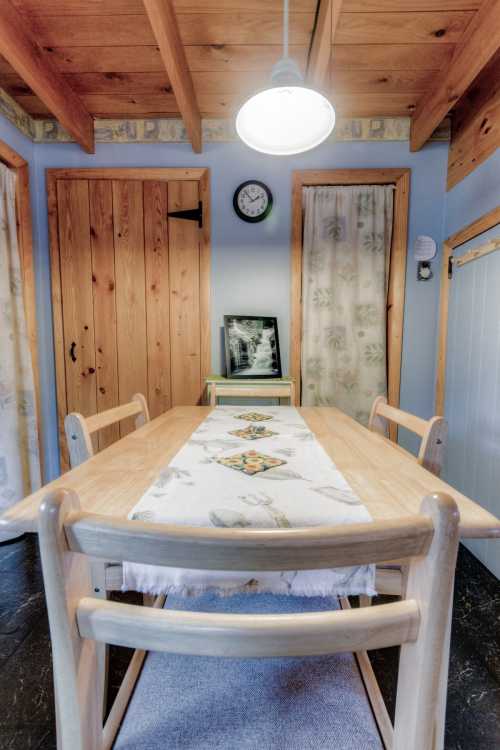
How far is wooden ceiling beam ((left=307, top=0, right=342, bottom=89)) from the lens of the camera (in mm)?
1542

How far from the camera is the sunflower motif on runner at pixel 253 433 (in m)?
1.18

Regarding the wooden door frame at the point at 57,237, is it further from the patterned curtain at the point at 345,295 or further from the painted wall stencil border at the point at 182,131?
the patterned curtain at the point at 345,295

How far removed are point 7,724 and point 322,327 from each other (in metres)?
2.29

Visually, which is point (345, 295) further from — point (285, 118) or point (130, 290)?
point (130, 290)

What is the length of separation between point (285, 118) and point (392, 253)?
139 centimetres

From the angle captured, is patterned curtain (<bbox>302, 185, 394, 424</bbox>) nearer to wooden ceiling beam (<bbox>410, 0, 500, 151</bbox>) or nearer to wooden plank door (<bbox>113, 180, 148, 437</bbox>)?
wooden ceiling beam (<bbox>410, 0, 500, 151</bbox>)

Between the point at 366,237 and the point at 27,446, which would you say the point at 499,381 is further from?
the point at 27,446

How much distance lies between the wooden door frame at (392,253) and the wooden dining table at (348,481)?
133 centimetres

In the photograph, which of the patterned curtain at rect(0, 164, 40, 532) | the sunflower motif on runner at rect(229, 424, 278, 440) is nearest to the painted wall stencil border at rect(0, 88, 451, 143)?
the patterned curtain at rect(0, 164, 40, 532)

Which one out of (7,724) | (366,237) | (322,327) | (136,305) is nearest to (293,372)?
(322,327)

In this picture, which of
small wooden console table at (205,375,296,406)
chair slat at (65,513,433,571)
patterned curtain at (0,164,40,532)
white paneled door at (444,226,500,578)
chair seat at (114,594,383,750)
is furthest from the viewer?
patterned curtain at (0,164,40,532)

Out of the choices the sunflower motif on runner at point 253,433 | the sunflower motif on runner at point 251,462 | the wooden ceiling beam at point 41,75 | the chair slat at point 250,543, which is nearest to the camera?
the chair slat at point 250,543

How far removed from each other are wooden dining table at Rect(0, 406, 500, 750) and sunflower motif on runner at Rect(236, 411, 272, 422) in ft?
0.70

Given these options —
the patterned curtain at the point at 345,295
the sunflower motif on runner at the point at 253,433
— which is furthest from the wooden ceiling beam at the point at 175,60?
the sunflower motif on runner at the point at 253,433
